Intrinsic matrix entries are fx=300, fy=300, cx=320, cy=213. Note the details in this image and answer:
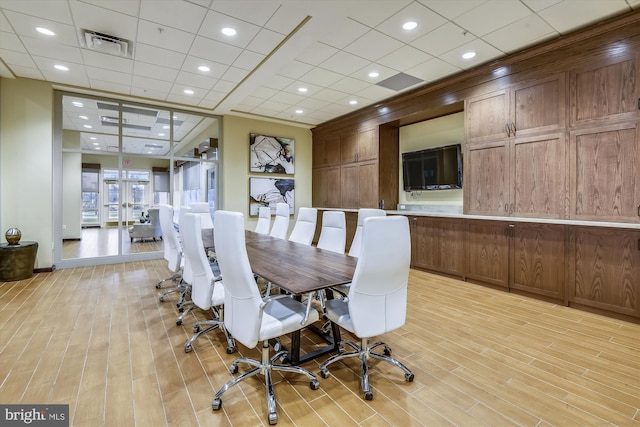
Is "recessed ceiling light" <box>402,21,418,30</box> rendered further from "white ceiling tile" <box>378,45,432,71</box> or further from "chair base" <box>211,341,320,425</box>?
"chair base" <box>211,341,320,425</box>

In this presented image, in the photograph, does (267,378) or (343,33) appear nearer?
(267,378)

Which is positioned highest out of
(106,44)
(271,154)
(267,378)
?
(106,44)

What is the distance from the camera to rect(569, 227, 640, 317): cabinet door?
2.99m

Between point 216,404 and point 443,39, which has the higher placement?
point 443,39

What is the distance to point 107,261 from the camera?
5543mm

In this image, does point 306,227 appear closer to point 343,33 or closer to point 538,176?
point 343,33

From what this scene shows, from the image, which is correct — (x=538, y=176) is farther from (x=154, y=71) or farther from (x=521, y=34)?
(x=154, y=71)

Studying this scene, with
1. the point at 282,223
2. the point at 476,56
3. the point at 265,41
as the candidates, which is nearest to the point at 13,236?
the point at 282,223

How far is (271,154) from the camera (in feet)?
23.5

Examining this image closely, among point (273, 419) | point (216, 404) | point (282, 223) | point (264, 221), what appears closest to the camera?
point (273, 419)

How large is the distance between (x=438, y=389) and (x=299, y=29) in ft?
11.6

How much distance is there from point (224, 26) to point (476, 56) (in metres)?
3.12

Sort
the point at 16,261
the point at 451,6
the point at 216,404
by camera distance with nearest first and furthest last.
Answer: the point at 216,404 → the point at 451,6 → the point at 16,261

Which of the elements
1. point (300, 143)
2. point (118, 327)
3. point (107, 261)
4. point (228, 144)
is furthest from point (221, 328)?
point (300, 143)
